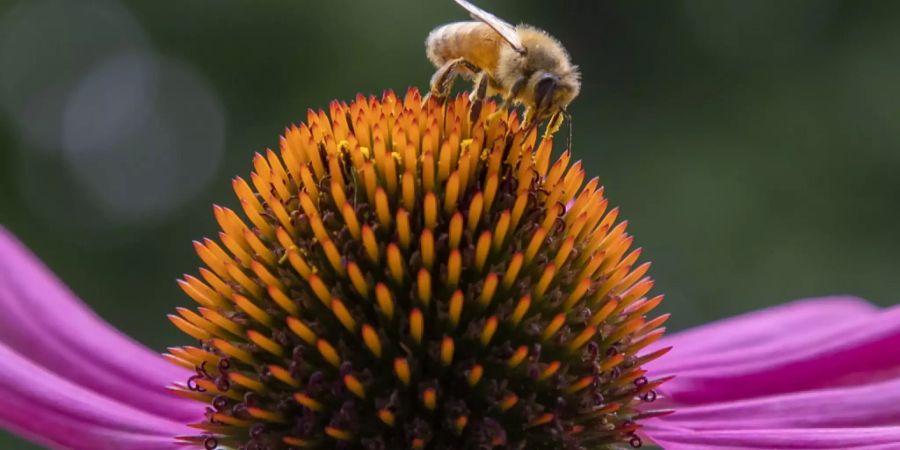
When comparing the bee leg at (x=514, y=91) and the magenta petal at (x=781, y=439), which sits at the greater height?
the bee leg at (x=514, y=91)

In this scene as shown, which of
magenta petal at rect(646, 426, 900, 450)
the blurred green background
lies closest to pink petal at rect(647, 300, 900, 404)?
magenta petal at rect(646, 426, 900, 450)

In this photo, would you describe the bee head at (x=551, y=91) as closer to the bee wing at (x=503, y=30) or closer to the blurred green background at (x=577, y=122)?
the bee wing at (x=503, y=30)

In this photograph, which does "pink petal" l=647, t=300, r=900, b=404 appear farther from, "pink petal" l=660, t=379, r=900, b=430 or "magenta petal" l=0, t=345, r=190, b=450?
"magenta petal" l=0, t=345, r=190, b=450

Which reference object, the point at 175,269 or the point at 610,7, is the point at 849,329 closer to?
the point at 175,269

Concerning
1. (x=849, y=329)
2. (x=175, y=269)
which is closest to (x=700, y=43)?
(x=175, y=269)

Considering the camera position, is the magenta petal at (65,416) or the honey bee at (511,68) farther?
the honey bee at (511,68)

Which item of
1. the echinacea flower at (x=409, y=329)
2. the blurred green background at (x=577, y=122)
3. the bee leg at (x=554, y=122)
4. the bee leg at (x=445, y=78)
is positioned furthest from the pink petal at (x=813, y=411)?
the blurred green background at (x=577, y=122)

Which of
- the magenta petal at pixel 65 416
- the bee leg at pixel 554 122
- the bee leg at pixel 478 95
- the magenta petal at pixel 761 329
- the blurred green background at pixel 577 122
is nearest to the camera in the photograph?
the magenta petal at pixel 65 416
